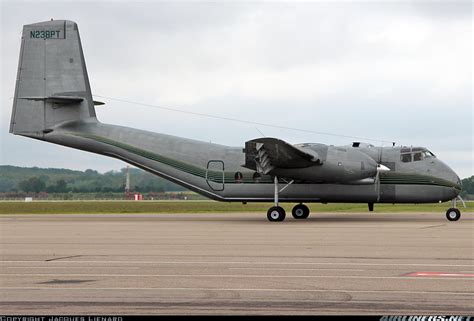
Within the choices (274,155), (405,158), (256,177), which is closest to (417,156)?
(405,158)

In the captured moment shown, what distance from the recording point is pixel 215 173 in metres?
34.3

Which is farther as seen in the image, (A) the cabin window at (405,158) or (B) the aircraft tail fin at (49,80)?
(B) the aircraft tail fin at (49,80)

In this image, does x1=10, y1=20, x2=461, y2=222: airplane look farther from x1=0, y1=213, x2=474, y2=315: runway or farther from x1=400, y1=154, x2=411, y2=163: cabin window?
x1=0, y1=213, x2=474, y2=315: runway

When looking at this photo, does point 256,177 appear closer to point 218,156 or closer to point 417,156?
point 218,156

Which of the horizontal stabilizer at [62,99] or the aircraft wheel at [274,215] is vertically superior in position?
the horizontal stabilizer at [62,99]

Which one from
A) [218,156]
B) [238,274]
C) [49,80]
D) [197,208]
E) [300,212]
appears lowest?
[197,208]

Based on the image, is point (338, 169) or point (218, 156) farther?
point (218, 156)

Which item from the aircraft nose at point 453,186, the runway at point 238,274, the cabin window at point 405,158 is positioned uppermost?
the cabin window at point 405,158

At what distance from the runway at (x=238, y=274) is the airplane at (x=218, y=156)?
1100cm

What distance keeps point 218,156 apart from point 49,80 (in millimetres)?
8930

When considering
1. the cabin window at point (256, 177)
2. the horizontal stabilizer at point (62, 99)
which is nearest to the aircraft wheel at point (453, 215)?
the cabin window at point (256, 177)

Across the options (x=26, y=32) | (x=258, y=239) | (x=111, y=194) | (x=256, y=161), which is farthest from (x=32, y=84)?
(x=111, y=194)

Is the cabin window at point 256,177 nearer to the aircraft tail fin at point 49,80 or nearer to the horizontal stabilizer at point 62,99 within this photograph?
the aircraft tail fin at point 49,80

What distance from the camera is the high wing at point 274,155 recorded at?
103ft
